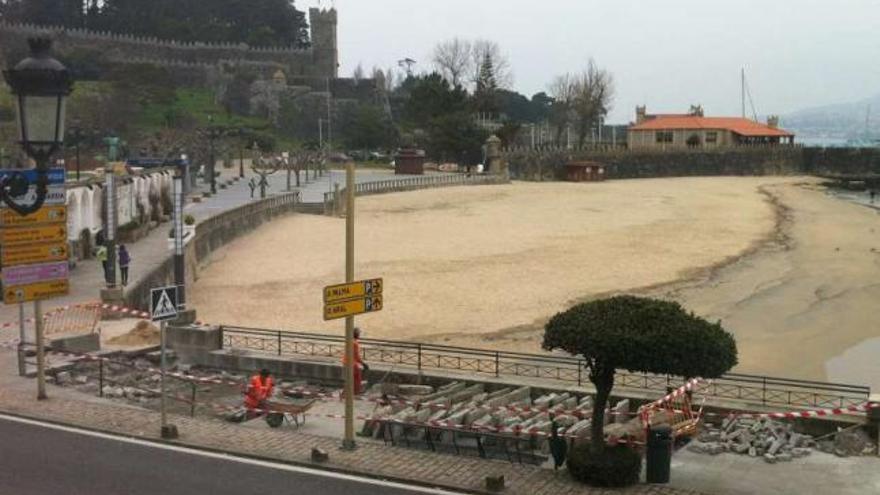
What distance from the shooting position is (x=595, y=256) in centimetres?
3834

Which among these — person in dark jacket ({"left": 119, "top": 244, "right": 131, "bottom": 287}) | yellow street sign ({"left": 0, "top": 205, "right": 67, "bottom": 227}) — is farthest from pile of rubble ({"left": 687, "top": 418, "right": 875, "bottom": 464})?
person in dark jacket ({"left": 119, "top": 244, "right": 131, "bottom": 287})

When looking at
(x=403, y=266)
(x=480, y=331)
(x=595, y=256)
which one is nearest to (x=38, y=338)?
(x=480, y=331)

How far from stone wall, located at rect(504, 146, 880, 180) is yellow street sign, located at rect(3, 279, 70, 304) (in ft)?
264

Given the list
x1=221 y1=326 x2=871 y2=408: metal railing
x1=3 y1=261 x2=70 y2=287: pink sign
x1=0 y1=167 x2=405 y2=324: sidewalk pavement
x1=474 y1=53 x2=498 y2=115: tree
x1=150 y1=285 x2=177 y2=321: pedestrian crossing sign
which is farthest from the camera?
x1=474 y1=53 x2=498 y2=115: tree

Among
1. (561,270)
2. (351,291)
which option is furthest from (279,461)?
(561,270)

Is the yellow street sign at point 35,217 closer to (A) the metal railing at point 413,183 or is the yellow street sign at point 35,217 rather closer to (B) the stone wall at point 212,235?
(B) the stone wall at point 212,235

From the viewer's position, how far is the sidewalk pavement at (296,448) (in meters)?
9.43

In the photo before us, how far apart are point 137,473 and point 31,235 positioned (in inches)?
190

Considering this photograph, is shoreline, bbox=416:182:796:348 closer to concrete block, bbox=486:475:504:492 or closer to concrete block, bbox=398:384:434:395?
concrete block, bbox=398:384:434:395

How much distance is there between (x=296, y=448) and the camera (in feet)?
35.0

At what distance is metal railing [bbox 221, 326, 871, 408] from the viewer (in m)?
14.8

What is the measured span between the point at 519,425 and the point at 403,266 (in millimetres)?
24117

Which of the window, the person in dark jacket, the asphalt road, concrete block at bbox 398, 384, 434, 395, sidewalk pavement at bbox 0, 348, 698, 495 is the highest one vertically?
the window

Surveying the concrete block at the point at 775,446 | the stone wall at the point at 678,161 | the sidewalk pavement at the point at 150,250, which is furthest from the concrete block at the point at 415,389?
the stone wall at the point at 678,161
